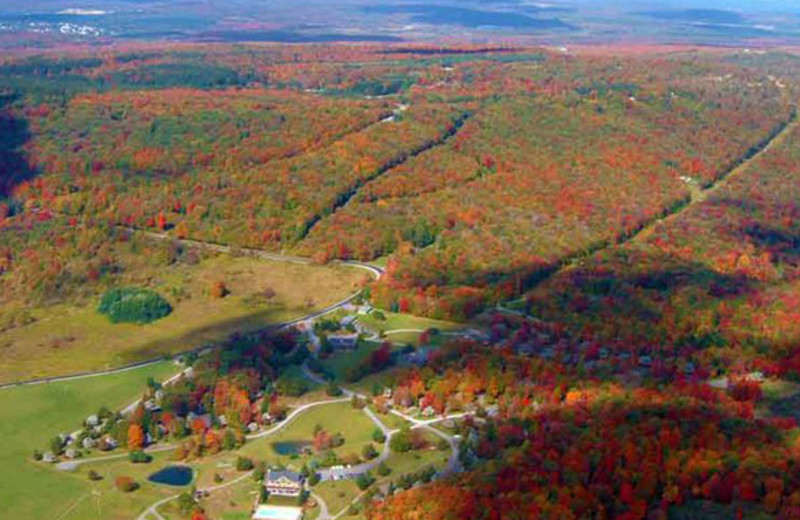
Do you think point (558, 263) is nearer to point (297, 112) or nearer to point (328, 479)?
point (328, 479)

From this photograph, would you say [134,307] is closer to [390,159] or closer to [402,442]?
[402,442]

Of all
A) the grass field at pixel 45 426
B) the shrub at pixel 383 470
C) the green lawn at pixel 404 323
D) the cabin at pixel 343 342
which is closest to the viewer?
the grass field at pixel 45 426

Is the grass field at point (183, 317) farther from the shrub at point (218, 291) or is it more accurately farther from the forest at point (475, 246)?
the forest at point (475, 246)

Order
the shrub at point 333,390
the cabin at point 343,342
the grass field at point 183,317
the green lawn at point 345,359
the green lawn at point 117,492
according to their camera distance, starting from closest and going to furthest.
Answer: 1. the green lawn at point 117,492
2. the shrub at point 333,390
3. the green lawn at point 345,359
4. the grass field at point 183,317
5. the cabin at point 343,342

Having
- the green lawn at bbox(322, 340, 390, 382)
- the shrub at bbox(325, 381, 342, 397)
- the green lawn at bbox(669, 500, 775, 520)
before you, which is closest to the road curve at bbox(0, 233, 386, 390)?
the green lawn at bbox(322, 340, 390, 382)

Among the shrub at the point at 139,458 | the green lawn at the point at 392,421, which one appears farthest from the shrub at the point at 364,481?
the shrub at the point at 139,458
